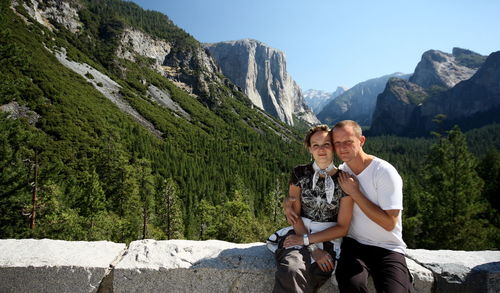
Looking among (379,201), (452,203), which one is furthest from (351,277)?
(452,203)

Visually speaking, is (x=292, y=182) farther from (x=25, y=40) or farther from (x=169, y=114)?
(x=169, y=114)

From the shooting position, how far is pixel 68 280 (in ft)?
9.11

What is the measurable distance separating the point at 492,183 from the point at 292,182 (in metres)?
41.5

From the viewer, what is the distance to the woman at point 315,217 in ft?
9.27

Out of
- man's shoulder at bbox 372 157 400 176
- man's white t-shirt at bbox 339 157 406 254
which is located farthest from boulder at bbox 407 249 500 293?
man's shoulder at bbox 372 157 400 176

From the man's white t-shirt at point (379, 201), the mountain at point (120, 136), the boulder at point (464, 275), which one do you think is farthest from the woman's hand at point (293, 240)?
the mountain at point (120, 136)

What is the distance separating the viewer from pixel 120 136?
72.3 m

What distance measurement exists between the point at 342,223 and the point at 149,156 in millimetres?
77930

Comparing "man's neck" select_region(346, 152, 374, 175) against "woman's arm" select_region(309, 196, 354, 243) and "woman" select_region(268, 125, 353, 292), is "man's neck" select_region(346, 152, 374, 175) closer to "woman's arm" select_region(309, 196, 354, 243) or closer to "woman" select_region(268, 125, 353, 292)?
"woman" select_region(268, 125, 353, 292)

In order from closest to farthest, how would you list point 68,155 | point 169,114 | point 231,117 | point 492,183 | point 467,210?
point 467,210, point 492,183, point 68,155, point 169,114, point 231,117

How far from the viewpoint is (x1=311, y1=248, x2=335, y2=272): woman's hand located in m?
2.81

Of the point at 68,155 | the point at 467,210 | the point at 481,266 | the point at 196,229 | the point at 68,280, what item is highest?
the point at 68,155

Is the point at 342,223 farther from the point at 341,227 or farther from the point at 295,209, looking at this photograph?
the point at 295,209

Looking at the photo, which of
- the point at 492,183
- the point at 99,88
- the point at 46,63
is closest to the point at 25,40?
the point at 46,63
